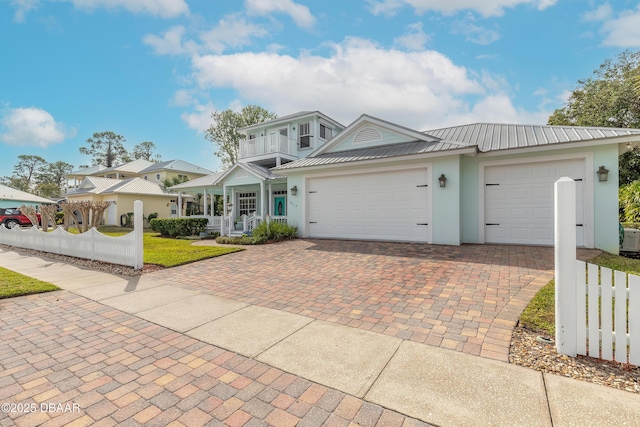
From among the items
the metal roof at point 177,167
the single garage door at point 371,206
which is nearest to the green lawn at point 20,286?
the single garage door at point 371,206

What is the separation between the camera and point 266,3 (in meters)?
8.33

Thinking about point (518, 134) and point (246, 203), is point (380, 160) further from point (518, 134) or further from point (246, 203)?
point (246, 203)

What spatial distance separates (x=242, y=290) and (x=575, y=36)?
1515cm

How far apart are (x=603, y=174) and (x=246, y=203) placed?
16.8 metres

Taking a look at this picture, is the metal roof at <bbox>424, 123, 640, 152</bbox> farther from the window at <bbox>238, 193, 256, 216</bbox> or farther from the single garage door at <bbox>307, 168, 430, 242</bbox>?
the window at <bbox>238, 193, 256, 216</bbox>

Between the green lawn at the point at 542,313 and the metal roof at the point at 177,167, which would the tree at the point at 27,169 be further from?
the green lawn at the point at 542,313

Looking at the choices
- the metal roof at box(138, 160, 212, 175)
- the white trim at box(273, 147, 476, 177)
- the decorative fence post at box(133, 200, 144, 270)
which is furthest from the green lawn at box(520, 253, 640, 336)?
the metal roof at box(138, 160, 212, 175)

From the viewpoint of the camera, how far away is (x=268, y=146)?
16797 mm

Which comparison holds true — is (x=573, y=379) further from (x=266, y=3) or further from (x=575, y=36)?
(x=575, y=36)

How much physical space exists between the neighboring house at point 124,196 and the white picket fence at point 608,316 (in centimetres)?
2673

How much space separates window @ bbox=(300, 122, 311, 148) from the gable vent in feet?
20.1

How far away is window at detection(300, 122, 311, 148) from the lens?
17.3m

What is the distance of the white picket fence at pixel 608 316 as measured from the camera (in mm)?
2438

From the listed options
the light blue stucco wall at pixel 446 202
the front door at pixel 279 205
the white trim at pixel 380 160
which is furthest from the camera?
the front door at pixel 279 205
